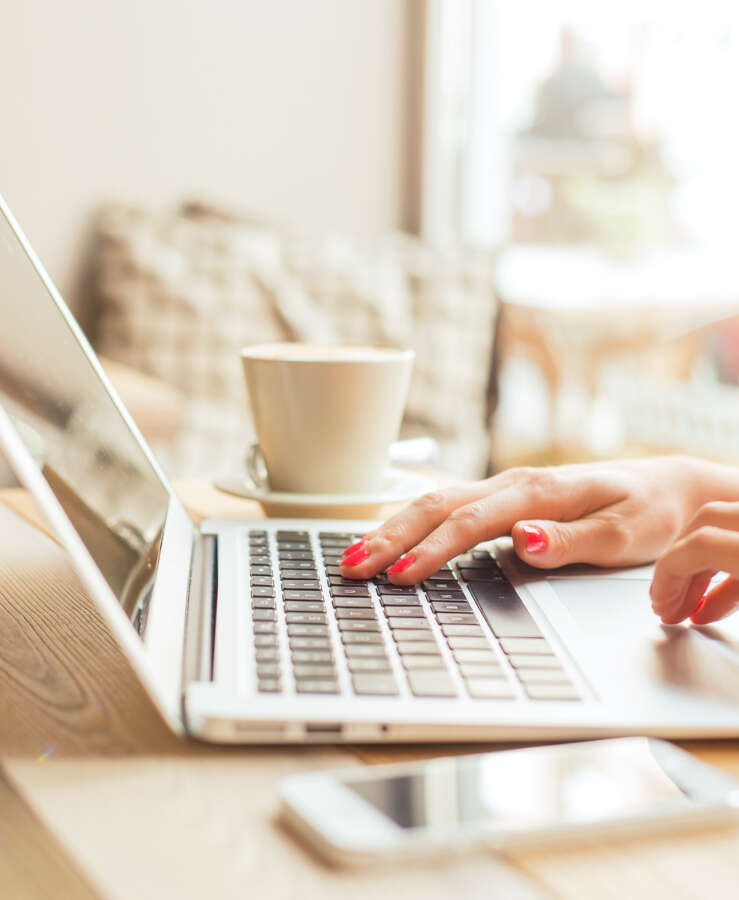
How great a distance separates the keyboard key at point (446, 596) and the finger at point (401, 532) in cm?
4

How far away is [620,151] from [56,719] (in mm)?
2787

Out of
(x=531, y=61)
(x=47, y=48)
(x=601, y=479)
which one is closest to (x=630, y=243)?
(x=531, y=61)

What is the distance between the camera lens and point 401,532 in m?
0.63

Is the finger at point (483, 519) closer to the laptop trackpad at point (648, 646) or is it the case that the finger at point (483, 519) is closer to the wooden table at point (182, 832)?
the laptop trackpad at point (648, 646)

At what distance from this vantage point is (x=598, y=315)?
2.44m

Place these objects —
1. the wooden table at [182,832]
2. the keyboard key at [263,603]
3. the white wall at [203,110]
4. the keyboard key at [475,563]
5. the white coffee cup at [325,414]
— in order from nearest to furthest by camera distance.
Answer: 1. the wooden table at [182,832]
2. the keyboard key at [263,603]
3. the keyboard key at [475,563]
4. the white coffee cup at [325,414]
5. the white wall at [203,110]

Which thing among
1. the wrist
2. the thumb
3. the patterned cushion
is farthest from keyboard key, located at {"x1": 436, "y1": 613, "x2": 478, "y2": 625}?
the patterned cushion

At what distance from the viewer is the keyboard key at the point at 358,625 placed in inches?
19.9

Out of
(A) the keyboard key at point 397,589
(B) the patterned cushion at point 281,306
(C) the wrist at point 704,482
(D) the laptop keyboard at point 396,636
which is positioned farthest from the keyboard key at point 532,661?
(B) the patterned cushion at point 281,306

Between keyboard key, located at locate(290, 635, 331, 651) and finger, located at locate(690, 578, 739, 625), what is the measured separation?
0.67ft

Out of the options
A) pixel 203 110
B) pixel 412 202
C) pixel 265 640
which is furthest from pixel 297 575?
pixel 412 202

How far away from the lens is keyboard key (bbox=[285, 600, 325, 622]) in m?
0.54

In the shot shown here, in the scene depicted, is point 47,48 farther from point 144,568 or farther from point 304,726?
point 304,726

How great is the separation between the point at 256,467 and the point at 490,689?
18.2 inches
